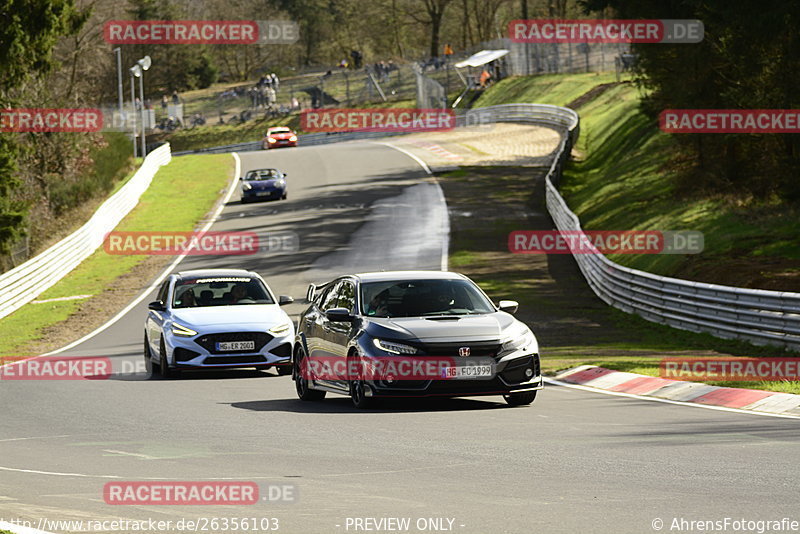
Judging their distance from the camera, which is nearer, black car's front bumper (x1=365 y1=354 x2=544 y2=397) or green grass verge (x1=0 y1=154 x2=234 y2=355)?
black car's front bumper (x1=365 y1=354 x2=544 y2=397)

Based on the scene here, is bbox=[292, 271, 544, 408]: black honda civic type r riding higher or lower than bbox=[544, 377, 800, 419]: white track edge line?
higher

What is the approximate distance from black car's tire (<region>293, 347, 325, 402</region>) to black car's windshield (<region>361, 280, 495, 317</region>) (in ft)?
4.96

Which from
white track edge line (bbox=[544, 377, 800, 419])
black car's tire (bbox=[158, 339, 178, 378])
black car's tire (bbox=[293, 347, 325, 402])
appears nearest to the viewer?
white track edge line (bbox=[544, 377, 800, 419])

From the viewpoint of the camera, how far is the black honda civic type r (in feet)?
43.7

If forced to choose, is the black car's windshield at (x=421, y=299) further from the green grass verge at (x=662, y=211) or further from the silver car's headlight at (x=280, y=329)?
the green grass verge at (x=662, y=211)

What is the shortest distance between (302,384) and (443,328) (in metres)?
2.75

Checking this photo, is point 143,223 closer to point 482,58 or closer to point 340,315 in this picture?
point 340,315

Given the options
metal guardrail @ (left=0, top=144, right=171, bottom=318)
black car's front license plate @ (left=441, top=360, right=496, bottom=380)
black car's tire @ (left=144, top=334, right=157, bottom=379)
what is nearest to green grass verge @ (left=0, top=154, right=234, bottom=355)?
metal guardrail @ (left=0, top=144, right=171, bottom=318)

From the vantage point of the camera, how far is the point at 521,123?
273 feet

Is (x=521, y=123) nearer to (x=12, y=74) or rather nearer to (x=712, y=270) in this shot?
(x=12, y=74)

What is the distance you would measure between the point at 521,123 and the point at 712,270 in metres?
55.7

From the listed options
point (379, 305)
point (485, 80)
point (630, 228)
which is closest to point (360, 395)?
point (379, 305)

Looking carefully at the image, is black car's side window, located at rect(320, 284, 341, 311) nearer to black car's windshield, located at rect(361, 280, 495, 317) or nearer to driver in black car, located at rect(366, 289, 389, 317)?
black car's windshield, located at rect(361, 280, 495, 317)

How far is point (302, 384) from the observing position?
51.0 feet
